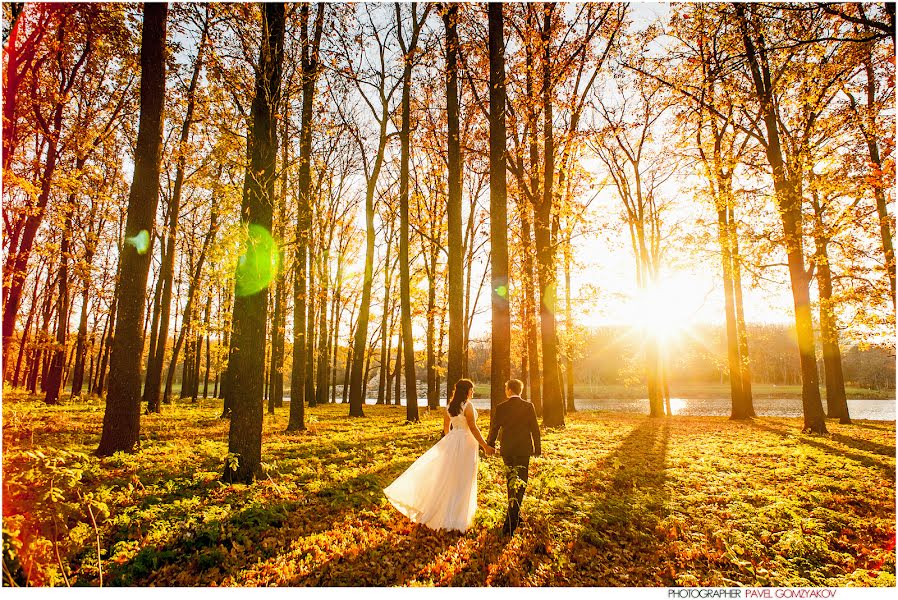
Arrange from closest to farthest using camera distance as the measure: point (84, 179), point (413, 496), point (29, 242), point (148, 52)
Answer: point (413, 496) → point (148, 52) → point (29, 242) → point (84, 179)

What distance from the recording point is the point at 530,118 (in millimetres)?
13727

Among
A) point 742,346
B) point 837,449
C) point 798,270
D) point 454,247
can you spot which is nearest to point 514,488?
point 454,247

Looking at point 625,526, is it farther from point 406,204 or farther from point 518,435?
point 406,204

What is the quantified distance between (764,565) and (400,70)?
16768mm

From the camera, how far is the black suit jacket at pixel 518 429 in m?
6.02

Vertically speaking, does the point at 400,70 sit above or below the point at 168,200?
above

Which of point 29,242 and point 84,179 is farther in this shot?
point 84,179

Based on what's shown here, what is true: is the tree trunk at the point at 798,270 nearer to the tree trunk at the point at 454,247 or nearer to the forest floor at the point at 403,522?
the forest floor at the point at 403,522

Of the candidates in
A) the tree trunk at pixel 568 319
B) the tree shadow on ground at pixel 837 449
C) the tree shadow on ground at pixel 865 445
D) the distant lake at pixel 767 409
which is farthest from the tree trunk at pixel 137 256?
the distant lake at pixel 767 409

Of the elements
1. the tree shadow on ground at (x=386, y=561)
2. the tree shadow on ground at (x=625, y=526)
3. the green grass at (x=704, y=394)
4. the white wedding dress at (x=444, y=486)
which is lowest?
the green grass at (x=704, y=394)

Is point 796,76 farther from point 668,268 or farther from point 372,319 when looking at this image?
point 372,319

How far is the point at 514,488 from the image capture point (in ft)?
18.7

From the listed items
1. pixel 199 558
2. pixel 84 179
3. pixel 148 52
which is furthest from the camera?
pixel 84 179

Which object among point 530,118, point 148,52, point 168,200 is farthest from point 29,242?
point 530,118
